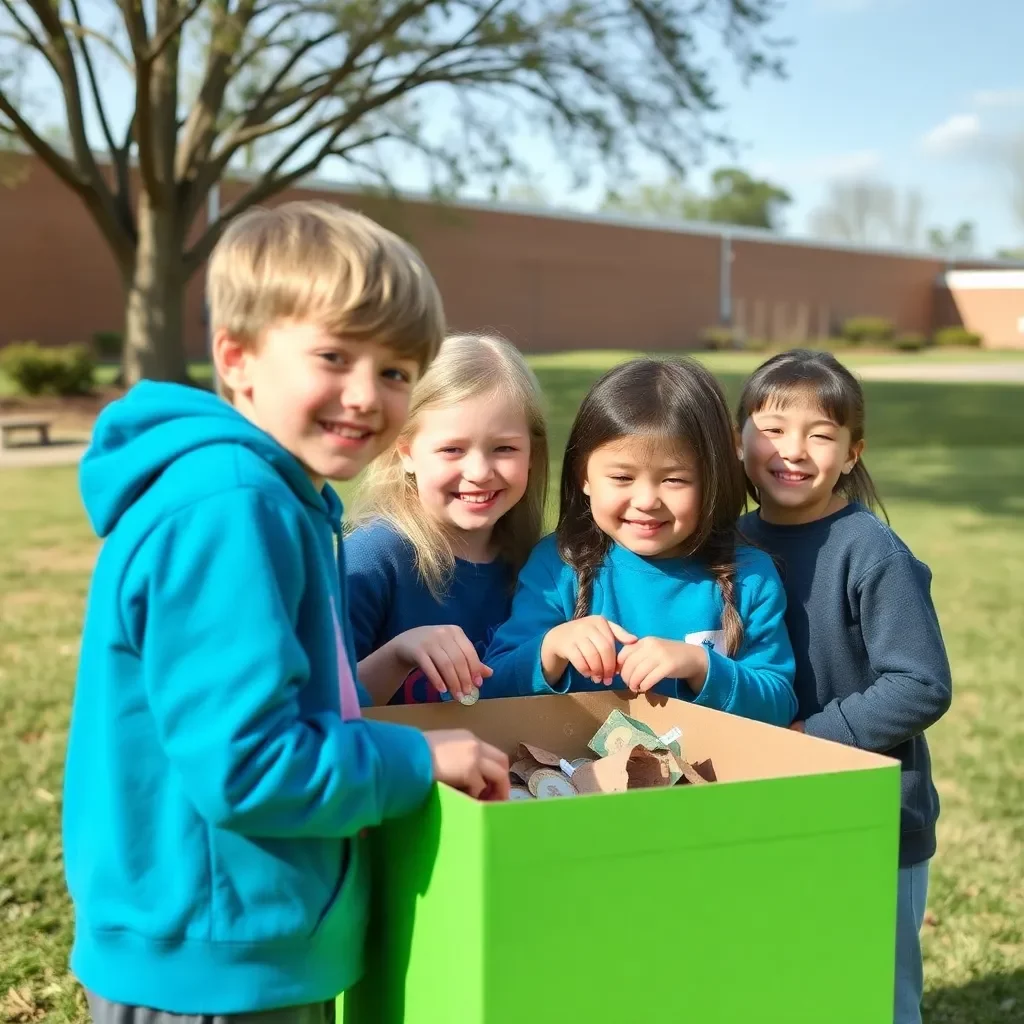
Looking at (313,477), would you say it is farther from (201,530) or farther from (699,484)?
(699,484)

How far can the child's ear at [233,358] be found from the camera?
1607mm

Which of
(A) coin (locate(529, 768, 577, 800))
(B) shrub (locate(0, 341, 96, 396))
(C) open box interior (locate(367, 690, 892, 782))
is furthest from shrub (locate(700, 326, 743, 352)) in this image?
(A) coin (locate(529, 768, 577, 800))

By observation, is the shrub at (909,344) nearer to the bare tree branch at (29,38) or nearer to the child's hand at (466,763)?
the bare tree branch at (29,38)

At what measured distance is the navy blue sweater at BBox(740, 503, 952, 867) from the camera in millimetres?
2238

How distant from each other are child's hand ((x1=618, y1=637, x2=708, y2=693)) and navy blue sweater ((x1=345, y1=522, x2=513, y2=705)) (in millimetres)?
478

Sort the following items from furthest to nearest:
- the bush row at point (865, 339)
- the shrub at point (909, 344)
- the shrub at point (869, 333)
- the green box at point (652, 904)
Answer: the shrub at point (869, 333), the shrub at point (909, 344), the bush row at point (865, 339), the green box at point (652, 904)

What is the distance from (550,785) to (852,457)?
0.99 meters

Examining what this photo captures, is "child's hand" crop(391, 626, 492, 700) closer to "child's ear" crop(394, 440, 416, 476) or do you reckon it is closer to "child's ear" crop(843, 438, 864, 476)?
"child's ear" crop(394, 440, 416, 476)

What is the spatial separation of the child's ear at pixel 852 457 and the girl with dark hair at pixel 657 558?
236 mm

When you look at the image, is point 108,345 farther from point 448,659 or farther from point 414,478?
point 448,659

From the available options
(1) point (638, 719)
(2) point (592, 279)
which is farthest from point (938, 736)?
(2) point (592, 279)

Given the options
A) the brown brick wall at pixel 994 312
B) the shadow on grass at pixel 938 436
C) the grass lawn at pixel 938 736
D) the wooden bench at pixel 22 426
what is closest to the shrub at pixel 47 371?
the wooden bench at pixel 22 426

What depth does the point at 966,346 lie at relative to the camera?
5112 cm

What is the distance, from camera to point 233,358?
162 centimetres
